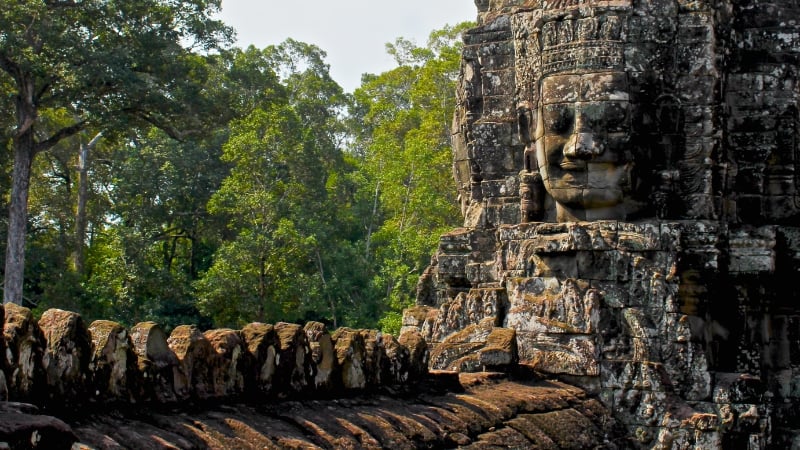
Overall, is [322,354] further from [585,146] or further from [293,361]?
[585,146]

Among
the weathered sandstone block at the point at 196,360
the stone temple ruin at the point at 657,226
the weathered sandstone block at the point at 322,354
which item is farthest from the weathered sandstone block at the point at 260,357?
the stone temple ruin at the point at 657,226

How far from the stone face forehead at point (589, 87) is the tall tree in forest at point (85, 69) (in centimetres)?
1723

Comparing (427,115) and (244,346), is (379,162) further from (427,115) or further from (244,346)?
(244,346)

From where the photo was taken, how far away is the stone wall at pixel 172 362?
15.1 ft

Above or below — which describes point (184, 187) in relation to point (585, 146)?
above

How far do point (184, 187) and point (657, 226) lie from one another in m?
23.7

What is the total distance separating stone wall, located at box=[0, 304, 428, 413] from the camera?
4.60m

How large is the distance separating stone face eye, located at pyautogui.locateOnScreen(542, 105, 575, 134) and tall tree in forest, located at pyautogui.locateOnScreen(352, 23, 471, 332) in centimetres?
1727

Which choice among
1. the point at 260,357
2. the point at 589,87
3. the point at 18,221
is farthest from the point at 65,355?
the point at 18,221

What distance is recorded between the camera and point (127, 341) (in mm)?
5090

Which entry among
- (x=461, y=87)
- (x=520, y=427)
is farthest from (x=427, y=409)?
(x=461, y=87)

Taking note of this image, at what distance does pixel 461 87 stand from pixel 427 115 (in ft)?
71.7

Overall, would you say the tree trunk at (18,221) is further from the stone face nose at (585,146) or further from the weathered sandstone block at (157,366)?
the weathered sandstone block at (157,366)

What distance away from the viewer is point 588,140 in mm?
9461
